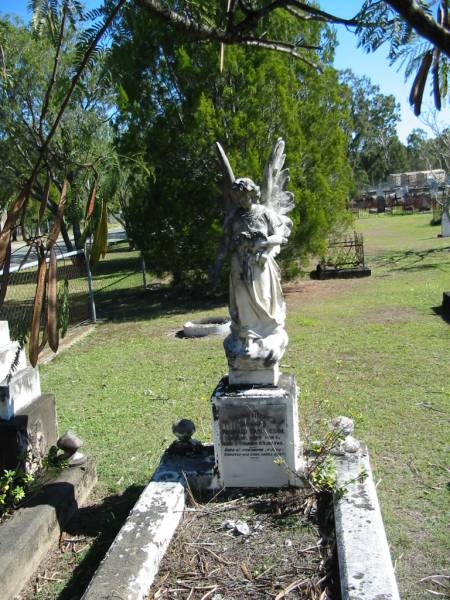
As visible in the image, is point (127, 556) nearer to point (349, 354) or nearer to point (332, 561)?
point (332, 561)

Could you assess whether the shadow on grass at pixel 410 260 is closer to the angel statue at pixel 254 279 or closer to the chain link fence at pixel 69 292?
the chain link fence at pixel 69 292

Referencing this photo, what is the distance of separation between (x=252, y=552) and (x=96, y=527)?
4.83 feet

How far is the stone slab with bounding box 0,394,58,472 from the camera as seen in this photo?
15.6ft

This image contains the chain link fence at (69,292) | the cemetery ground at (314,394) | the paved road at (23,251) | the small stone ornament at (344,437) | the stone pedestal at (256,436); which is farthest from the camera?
the chain link fence at (69,292)

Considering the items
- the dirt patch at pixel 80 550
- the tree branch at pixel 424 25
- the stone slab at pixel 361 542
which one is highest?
the tree branch at pixel 424 25

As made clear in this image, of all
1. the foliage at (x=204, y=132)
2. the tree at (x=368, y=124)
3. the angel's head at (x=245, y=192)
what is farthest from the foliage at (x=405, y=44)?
the tree at (x=368, y=124)

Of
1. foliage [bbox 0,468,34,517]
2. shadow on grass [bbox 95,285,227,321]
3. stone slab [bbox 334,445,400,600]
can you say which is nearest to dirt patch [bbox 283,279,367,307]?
shadow on grass [bbox 95,285,227,321]

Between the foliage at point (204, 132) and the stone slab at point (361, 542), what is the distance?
347 inches

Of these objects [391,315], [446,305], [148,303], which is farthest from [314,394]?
[148,303]

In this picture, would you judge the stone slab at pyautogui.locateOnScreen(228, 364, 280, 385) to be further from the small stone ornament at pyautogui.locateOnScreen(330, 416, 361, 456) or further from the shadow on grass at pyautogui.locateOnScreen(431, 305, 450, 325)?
the shadow on grass at pyautogui.locateOnScreen(431, 305, 450, 325)

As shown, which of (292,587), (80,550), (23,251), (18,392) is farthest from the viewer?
(23,251)

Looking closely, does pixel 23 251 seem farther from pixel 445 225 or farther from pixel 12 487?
pixel 12 487

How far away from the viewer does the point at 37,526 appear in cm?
406

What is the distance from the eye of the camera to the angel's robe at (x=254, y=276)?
4.51m
